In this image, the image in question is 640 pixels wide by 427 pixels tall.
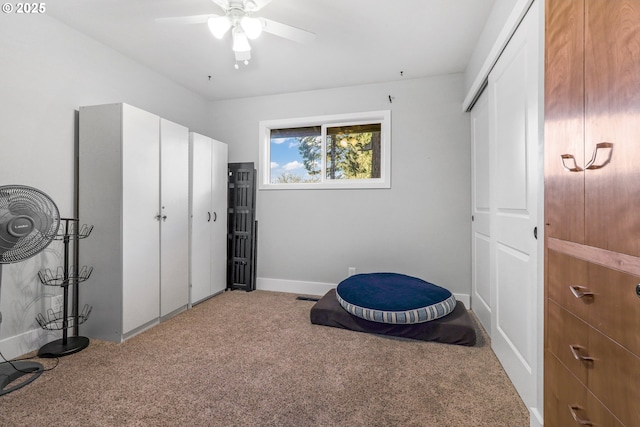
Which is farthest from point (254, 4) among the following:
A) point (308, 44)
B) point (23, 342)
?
point (23, 342)

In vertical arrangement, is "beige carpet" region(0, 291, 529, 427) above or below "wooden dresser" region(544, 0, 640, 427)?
below

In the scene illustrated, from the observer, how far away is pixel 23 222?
1.65 metres

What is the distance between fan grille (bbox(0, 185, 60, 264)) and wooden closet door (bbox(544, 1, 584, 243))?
2720 millimetres

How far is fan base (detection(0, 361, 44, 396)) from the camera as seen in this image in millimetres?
1609

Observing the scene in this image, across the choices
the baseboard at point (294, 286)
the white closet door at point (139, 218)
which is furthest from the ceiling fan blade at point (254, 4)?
the baseboard at point (294, 286)

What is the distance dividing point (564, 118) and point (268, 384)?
76.3 inches

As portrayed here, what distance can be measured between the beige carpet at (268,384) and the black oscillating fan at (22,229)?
0.45ft

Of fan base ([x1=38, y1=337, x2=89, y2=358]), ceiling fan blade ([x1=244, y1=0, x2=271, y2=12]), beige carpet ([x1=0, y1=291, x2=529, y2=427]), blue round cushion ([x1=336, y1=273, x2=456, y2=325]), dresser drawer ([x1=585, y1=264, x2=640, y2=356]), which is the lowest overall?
beige carpet ([x1=0, y1=291, x2=529, y2=427])

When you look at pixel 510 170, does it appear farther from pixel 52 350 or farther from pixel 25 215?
pixel 52 350

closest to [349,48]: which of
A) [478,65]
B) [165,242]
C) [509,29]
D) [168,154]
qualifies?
[478,65]

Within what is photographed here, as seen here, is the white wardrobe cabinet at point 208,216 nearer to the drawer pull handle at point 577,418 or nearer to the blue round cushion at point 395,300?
the blue round cushion at point 395,300

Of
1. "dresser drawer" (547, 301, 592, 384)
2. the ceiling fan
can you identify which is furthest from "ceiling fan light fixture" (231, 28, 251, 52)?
"dresser drawer" (547, 301, 592, 384)

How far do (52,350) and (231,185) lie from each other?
2.31 meters

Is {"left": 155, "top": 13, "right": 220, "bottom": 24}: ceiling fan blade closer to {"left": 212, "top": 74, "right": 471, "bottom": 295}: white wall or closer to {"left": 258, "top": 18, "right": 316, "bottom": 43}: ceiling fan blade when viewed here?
{"left": 258, "top": 18, "right": 316, "bottom": 43}: ceiling fan blade
